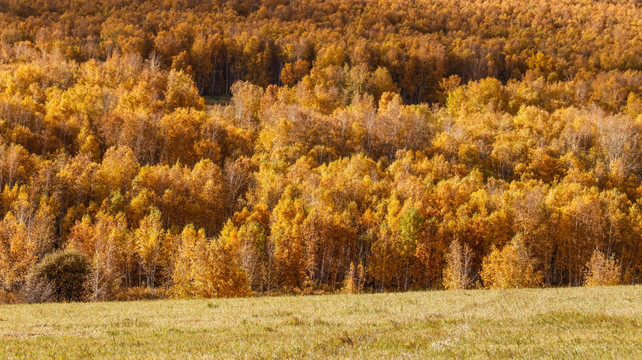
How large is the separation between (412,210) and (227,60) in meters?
124

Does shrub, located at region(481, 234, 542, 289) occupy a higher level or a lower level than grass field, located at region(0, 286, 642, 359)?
lower

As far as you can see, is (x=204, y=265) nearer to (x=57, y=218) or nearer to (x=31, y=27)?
(x=57, y=218)

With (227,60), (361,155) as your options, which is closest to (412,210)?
(361,155)

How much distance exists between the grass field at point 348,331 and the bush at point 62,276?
21.0 m

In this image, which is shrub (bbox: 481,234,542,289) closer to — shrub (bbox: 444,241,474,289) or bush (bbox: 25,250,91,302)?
shrub (bbox: 444,241,474,289)

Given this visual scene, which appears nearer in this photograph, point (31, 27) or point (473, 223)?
point (473, 223)

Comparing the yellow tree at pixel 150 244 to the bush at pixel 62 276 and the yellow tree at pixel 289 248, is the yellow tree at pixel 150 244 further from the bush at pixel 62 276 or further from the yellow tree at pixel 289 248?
the yellow tree at pixel 289 248

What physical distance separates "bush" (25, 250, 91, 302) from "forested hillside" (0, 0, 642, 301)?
324 mm

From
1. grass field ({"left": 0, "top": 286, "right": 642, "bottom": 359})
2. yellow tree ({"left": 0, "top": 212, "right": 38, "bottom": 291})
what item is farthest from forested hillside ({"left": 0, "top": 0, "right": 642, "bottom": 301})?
grass field ({"left": 0, "top": 286, "right": 642, "bottom": 359})

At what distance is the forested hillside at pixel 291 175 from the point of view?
230 feet

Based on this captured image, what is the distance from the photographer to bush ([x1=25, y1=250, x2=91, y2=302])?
166ft

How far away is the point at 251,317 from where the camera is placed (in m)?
26.4

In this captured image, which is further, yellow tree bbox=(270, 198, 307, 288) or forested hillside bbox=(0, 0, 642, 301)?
yellow tree bbox=(270, 198, 307, 288)

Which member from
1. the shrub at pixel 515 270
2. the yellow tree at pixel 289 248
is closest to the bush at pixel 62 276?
the yellow tree at pixel 289 248
